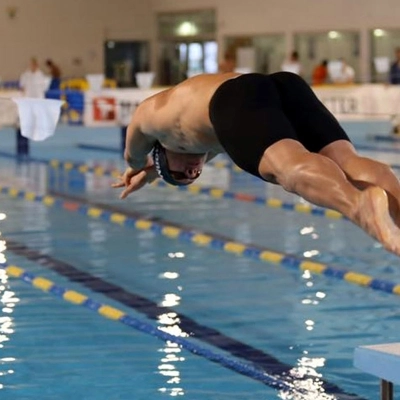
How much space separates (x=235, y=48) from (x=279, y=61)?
4.29ft

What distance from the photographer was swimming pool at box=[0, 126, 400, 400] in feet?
16.0

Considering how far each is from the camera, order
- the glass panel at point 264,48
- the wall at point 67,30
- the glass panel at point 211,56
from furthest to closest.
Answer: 1. the glass panel at point 211,56
2. the wall at point 67,30
3. the glass panel at point 264,48

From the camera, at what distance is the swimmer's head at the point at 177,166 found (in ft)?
16.0

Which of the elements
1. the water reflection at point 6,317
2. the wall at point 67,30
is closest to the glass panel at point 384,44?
the wall at point 67,30

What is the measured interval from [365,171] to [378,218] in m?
0.43

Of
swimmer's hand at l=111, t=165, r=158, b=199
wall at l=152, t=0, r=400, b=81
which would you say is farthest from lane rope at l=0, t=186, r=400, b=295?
wall at l=152, t=0, r=400, b=81

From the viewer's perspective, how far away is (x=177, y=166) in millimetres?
4879

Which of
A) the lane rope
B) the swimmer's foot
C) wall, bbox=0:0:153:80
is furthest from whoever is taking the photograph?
wall, bbox=0:0:153:80

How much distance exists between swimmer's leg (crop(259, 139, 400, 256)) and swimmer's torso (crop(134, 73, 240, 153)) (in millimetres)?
435

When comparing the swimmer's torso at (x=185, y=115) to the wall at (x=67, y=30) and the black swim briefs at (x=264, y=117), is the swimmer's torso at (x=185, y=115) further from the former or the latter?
the wall at (x=67, y=30)

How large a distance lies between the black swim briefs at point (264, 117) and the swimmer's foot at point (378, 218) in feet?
1.51

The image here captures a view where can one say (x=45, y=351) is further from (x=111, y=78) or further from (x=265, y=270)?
(x=111, y=78)

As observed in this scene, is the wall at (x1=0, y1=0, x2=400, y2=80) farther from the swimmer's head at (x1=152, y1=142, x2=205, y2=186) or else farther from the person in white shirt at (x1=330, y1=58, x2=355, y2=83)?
the swimmer's head at (x1=152, y1=142, x2=205, y2=186)

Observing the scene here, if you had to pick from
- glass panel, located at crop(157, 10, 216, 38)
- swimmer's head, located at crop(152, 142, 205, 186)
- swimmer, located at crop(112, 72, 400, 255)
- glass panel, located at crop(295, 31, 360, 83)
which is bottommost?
swimmer's head, located at crop(152, 142, 205, 186)
